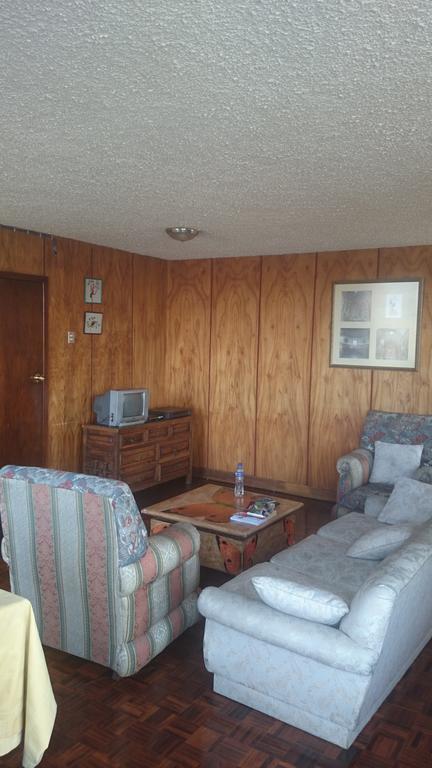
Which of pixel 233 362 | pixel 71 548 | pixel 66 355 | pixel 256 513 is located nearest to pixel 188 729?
pixel 71 548

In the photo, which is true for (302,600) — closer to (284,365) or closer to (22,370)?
(22,370)

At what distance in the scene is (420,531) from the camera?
9.37 ft

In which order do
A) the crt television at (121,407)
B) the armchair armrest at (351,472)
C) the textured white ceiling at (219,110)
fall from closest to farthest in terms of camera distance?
the textured white ceiling at (219,110) < the armchair armrest at (351,472) < the crt television at (121,407)

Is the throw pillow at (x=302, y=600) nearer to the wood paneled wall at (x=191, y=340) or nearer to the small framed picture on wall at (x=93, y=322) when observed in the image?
the small framed picture on wall at (x=93, y=322)

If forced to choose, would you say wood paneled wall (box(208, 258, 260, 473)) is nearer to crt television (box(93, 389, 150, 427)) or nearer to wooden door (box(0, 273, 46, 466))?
crt television (box(93, 389, 150, 427))

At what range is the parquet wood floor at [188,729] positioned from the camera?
7.50ft

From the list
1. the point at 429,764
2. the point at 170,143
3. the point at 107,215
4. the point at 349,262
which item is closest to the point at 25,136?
the point at 170,143

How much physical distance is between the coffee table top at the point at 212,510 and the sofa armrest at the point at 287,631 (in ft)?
3.49

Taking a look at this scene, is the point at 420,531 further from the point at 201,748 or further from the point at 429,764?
the point at 201,748

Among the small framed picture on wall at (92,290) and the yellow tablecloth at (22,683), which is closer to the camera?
the yellow tablecloth at (22,683)

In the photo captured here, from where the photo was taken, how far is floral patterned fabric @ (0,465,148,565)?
8.36 feet

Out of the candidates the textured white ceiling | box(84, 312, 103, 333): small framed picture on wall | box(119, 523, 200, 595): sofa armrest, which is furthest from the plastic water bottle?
box(84, 312, 103, 333): small framed picture on wall

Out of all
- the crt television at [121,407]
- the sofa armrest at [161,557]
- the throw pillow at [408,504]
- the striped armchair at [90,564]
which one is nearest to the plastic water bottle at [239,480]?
the throw pillow at [408,504]

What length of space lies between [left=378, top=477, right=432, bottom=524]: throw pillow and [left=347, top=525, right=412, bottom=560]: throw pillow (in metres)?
0.64
